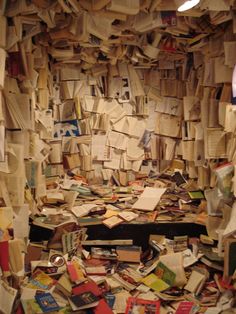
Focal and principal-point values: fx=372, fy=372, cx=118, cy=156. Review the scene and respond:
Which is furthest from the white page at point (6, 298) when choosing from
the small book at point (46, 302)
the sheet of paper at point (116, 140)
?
the sheet of paper at point (116, 140)

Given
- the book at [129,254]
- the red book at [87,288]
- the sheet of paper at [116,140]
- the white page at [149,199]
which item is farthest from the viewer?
the sheet of paper at [116,140]

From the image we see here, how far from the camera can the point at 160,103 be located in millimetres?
4734

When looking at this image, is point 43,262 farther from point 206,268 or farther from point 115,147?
point 115,147

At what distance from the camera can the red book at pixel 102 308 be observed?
257 centimetres

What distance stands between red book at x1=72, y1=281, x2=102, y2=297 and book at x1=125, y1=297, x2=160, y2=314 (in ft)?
0.79

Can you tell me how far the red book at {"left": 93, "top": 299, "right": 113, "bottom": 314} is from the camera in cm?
257

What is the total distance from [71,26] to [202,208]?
2.10 m

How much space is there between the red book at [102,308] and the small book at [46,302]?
27cm

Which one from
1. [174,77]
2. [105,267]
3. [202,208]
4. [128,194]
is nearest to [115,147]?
[128,194]

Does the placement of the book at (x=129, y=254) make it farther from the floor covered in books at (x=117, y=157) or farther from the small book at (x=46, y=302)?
the small book at (x=46, y=302)

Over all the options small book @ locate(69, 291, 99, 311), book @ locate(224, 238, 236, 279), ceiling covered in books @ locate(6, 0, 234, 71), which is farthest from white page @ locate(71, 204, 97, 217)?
ceiling covered in books @ locate(6, 0, 234, 71)

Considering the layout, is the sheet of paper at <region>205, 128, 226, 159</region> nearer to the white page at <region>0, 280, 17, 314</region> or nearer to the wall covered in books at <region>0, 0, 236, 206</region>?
the wall covered in books at <region>0, 0, 236, 206</region>

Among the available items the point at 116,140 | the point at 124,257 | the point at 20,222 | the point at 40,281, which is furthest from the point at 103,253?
the point at 116,140

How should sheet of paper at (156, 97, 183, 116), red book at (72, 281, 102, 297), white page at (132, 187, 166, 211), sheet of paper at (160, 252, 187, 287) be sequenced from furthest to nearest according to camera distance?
sheet of paper at (156, 97, 183, 116), white page at (132, 187, 166, 211), sheet of paper at (160, 252, 187, 287), red book at (72, 281, 102, 297)
